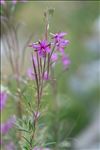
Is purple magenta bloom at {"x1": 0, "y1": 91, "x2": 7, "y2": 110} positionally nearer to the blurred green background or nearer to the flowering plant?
the blurred green background

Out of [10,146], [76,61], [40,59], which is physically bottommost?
[10,146]

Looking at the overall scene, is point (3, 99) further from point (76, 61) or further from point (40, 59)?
point (76, 61)

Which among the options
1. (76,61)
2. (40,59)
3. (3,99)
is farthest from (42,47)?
(76,61)

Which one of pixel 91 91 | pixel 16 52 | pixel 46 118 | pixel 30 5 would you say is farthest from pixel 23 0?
pixel 30 5

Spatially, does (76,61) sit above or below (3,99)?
above

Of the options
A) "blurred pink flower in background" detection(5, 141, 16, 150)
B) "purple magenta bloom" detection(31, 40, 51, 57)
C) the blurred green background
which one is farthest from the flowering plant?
the blurred green background

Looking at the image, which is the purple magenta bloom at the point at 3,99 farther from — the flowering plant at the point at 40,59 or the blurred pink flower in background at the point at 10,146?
the flowering plant at the point at 40,59

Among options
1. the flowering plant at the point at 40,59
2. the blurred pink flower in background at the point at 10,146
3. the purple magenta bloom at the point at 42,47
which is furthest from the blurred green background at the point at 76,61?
the purple magenta bloom at the point at 42,47

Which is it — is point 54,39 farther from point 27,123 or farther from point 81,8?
point 81,8

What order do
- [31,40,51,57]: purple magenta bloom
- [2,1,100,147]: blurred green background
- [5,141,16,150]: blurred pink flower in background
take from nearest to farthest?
[31,40,51,57]: purple magenta bloom → [5,141,16,150]: blurred pink flower in background → [2,1,100,147]: blurred green background
